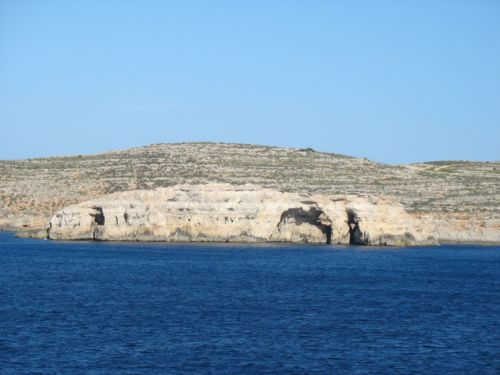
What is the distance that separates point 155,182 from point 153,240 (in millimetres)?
41345

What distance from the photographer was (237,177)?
132500mm

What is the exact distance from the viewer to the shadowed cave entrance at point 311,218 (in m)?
85.6

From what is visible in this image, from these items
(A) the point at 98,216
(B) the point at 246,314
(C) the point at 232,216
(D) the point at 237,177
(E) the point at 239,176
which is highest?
(E) the point at 239,176

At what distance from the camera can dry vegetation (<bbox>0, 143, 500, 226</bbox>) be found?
12294 cm

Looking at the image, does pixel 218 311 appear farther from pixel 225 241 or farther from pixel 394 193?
pixel 394 193

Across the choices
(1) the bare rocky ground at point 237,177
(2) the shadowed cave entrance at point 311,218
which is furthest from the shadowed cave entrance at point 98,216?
(1) the bare rocky ground at point 237,177

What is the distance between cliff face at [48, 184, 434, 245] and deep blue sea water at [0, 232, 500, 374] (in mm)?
8919

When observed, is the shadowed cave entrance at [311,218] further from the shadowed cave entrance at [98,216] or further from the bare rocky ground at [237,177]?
the bare rocky ground at [237,177]

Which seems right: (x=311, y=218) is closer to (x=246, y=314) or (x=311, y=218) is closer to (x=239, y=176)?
(x=246, y=314)

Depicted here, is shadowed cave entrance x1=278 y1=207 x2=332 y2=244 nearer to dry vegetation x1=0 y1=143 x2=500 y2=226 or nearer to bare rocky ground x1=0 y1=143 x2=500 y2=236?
bare rocky ground x1=0 y1=143 x2=500 y2=236

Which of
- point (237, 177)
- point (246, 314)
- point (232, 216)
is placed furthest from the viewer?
point (237, 177)

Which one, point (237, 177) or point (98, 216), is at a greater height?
point (237, 177)

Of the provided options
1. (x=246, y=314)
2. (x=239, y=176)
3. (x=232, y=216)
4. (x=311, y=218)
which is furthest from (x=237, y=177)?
(x=246, y=314)

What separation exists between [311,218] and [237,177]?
45.4 metres
